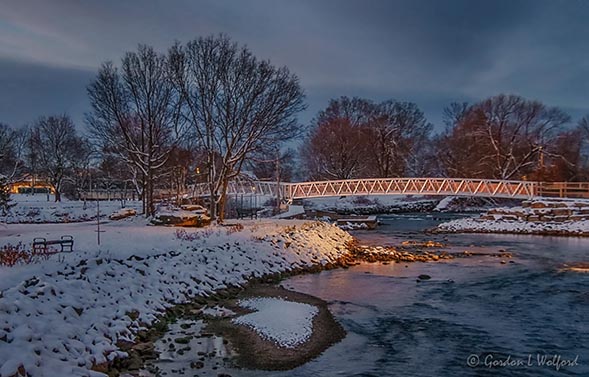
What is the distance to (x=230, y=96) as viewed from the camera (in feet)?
103

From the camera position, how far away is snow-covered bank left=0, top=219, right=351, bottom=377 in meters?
8.61

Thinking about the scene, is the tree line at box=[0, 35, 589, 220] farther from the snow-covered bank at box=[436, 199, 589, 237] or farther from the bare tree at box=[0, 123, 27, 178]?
the snow-covered bank at box=[436, 199, 589, 237]

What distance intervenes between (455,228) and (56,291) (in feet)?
119

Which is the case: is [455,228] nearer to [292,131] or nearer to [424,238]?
[424,238]

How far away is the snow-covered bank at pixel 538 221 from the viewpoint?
38531 millimetres

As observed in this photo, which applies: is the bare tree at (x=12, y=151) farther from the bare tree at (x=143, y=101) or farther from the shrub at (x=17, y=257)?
the shrub at (x=17, y=257)

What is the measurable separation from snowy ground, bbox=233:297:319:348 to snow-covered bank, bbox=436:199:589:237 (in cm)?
2907

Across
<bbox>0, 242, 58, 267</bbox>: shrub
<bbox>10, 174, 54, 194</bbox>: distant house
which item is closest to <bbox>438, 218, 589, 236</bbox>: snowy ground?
<bbox>0, 242, 58, 267</bbox>: shrub

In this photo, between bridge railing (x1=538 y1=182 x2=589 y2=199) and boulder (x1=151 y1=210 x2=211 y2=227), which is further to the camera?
bridge railing (x1=538 y1=182 x2=589 y2=199)

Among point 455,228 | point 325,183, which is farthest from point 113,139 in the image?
point 455,228

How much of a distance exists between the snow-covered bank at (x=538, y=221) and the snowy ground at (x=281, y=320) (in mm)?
29067

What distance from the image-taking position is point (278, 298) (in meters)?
15.6

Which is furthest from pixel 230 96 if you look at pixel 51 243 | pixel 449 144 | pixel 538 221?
pixel 449 144

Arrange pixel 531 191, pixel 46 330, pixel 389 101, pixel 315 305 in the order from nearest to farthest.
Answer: pixel 46 330 < pixel 315 305 < pixel 531 191 < pixel 389 101
